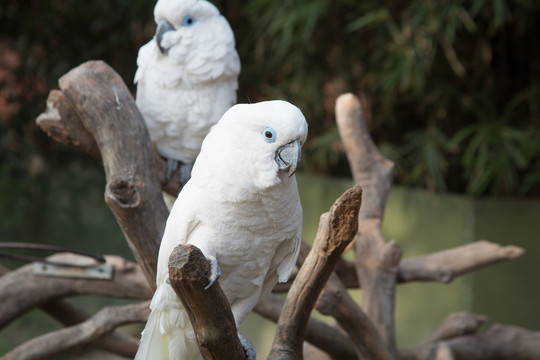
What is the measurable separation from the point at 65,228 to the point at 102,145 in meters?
2.00

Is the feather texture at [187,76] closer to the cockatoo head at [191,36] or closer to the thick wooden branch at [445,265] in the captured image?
the cockatoo head at [191,36]

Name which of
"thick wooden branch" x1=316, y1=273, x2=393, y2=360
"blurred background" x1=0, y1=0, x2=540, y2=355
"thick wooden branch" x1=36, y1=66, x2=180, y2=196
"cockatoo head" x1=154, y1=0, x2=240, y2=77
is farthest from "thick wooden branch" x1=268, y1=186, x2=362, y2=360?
"blurred background" x1=0, y1=0, x2=540, y2=355

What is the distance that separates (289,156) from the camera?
934 mm

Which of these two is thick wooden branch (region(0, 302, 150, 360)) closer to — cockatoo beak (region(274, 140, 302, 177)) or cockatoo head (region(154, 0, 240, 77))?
cockatoo head (region(154, 0, 240, 77))

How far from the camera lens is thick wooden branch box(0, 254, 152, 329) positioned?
166 centimetres

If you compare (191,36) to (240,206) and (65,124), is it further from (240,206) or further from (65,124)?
(240,206)

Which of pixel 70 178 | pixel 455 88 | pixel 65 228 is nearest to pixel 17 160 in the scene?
pixel 70 178

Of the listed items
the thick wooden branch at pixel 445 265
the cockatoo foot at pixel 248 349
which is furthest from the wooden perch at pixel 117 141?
the thick wooden branch at pixel 445 265

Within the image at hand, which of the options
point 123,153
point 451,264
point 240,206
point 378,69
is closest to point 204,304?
point 240,206

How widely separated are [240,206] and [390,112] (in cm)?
206

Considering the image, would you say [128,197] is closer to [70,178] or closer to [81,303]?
[81,303]

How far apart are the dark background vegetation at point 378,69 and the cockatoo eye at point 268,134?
156 centimetres

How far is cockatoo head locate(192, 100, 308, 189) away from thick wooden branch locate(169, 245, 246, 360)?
0.17 meters

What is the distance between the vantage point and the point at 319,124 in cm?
293
